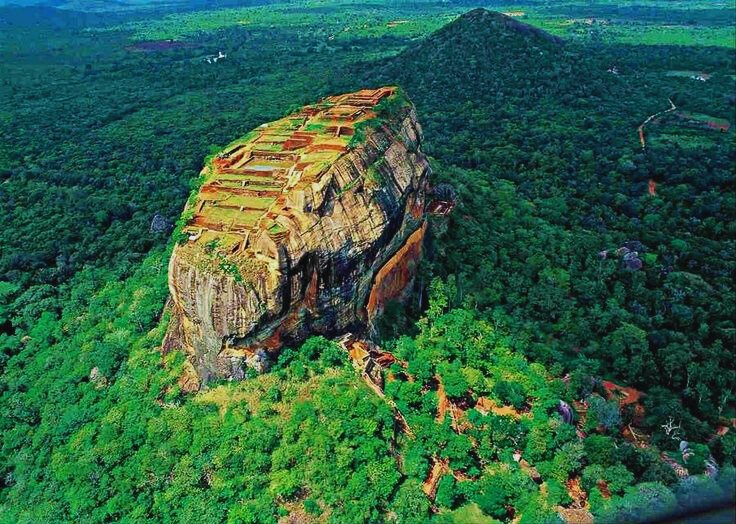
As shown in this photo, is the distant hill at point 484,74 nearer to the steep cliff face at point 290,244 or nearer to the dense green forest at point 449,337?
the dense green forest at point 449,337

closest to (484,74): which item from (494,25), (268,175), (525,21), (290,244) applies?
(494,25)

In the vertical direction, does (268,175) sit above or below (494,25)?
below

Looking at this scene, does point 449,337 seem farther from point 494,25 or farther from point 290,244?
point 494,25

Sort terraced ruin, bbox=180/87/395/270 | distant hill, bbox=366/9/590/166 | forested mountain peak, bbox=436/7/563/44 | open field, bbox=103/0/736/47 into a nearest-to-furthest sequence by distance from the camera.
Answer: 1. terraced ruin, bbox=180/87/395/270
2. distant hill, bbox=366/9/590/166
3. forested mountain peak, bbox=436/7/563/44
4. open field, bbox=103/0/736/47

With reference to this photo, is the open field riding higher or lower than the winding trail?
higher

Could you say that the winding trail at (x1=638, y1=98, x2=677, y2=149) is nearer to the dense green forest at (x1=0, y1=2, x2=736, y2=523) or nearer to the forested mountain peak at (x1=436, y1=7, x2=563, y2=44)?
the dense green forest at (x1=0, y1=2, x2=736, y2=523)

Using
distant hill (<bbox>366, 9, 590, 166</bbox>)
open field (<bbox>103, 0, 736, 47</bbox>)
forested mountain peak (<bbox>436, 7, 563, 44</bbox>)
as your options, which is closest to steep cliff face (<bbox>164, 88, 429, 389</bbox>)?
distant hill (<bbox>366, 9, 590, 166</bbox>)

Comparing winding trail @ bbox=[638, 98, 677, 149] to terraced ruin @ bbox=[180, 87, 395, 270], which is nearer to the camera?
terraced ruin @ bbox=[180, 87, 395, 270]
